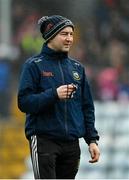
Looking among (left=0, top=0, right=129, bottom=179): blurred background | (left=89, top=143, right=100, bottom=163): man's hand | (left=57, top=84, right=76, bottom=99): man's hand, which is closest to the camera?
(left=57, top=84, right=76, bottom=99): man's hand

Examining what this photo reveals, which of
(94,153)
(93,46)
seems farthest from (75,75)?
(93,46)

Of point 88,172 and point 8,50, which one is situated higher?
point 8,50

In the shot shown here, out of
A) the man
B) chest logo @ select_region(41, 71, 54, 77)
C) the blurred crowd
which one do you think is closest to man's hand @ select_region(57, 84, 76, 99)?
the man

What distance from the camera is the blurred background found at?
12141mm

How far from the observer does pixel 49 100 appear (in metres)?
6.24

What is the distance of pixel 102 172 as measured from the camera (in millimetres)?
12109

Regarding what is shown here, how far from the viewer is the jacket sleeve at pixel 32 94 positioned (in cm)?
625

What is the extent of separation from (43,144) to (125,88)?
610 centimetres

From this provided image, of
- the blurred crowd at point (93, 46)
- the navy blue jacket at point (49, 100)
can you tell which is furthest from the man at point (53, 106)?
the blurred crowd at point (93, 46)

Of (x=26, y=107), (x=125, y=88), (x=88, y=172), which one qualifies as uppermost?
(x=26, y=107)

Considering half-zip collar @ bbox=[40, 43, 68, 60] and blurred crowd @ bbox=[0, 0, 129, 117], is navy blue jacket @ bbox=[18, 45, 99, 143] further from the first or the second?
blurred crowd @ bbox=[0, 0, 129, 117]

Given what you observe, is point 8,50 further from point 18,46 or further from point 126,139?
point 126,139

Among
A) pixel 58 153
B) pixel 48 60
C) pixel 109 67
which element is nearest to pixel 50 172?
pixel 58 153

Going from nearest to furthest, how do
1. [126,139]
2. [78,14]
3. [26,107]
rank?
[26,107]
[126,139]
[78,14]
